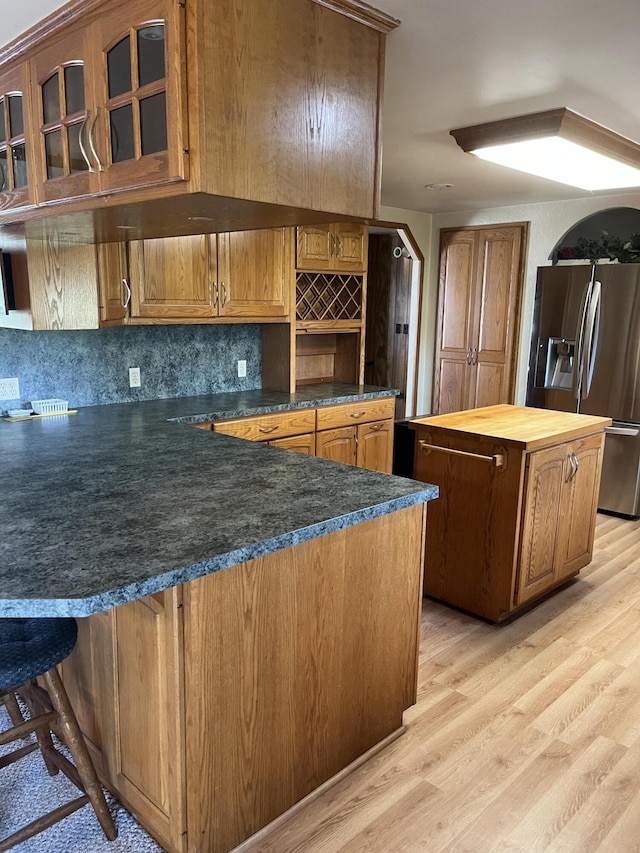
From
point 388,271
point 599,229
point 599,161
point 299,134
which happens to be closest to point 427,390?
point 388,271

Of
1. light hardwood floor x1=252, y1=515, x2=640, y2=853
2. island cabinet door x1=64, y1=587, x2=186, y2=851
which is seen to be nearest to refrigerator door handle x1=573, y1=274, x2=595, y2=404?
light hardwood floor x1=252, y1=515, x2=640, y2=853

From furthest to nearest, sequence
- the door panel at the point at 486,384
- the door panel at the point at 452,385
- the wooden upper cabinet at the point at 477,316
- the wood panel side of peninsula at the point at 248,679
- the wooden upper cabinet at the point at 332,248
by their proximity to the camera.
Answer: the door panel at the point at 452,385
the door panel at the point at 486,384
the wooden upper cabinet at the point at 477,316
the wooden upper cabinet at the point at 332,248
the wood panel side of peninsula at the point at 248,679

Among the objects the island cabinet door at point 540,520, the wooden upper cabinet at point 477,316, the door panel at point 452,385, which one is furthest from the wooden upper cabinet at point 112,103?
the door panel at point 452,385

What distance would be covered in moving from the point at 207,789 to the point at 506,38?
2347 mm

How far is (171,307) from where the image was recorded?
3.27 metres

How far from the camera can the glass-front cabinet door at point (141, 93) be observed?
1474mm

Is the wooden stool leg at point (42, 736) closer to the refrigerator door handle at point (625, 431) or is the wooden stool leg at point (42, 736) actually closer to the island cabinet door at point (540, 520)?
the island cabinet door at point (540, 520)

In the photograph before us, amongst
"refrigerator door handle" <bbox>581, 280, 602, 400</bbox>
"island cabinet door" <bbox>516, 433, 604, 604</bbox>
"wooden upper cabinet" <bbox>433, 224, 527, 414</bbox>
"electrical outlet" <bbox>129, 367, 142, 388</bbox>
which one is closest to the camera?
"island cabinet door" <bbox>516, 433, 604, 604</bbox>

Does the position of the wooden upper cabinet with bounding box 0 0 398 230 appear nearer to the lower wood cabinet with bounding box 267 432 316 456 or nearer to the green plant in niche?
the lower wood cabinet with bounding box 267 432 316 456

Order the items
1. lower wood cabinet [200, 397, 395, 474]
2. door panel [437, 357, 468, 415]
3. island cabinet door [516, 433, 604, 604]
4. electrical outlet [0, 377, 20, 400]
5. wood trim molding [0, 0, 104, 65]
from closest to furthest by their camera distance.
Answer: wood trim molding [0, 0, 104, 65], island cabinet door [516, 433, 604, 604], electrical outlet [0, 377, 20, 400], lower wood cabinet [200, 397, 395, 474], door panel [437, 357, 468, 415]

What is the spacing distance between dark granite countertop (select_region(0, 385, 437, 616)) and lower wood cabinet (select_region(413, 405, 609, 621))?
1.05m

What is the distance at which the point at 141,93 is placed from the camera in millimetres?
1571

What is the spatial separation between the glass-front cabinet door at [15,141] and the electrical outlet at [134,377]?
1.33 m

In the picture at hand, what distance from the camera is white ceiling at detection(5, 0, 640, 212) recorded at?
5.97 feet
